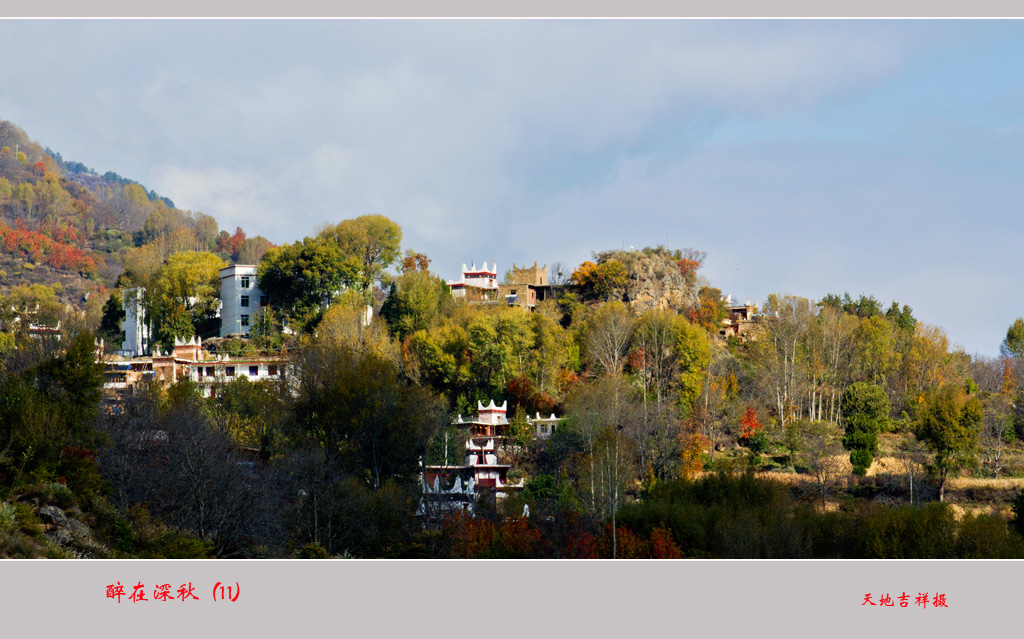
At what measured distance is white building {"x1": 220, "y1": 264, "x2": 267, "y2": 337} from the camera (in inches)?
2438

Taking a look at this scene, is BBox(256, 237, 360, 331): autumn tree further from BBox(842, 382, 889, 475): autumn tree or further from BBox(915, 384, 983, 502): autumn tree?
BBox(915, 384, 983, 502): autumn tree

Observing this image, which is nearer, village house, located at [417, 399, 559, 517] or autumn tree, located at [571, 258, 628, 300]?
village house, located at [417, 399, 559, 517]

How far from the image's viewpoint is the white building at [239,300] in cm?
6194

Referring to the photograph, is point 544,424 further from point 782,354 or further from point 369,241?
point 369,241

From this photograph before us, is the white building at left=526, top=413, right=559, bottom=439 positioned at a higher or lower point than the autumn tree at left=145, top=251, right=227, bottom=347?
lower

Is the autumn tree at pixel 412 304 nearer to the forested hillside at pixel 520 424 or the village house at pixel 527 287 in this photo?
the forested hillside at pixel 520 424

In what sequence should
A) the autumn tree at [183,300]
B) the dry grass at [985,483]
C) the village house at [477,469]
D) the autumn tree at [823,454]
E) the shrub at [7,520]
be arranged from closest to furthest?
the shrub at [7,520] → the village house at [477,469] → the dry grass at [985,483] → the autumn tree at [823,454] → the autumn tree at [183,300]

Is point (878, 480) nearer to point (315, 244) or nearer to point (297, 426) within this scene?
point (297, 426)

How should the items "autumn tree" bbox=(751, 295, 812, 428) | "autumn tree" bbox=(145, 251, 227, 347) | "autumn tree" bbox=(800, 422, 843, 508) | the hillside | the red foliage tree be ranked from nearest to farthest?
"autumn tree" bbox=(800, 422, 843, 508)
the red foliage tree
"autumn tree" bbox=(751, 295, 812, 428)
"autumn tree" bbox=(145, 251, 227, 347)
the hillside

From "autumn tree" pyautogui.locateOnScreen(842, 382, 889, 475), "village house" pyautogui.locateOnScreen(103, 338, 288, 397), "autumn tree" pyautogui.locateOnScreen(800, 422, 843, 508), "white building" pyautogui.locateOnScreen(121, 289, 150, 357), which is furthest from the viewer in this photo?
"white building" pyautogui.locateOnScreen(121, 289, 150, 357)

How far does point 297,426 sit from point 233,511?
39.1 ft

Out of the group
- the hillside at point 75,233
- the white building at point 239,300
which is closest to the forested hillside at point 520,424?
the white building at point 239,300

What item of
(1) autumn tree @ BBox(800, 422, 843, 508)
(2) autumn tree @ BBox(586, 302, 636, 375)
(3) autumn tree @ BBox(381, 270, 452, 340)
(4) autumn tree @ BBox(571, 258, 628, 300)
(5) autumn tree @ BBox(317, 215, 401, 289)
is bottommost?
(1) autumn tree @ BBox(800, 422, 843, 508)

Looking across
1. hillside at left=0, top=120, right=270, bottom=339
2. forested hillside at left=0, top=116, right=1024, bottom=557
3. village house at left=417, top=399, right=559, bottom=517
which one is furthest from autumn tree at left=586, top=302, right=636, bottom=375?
hillside at left=0, top=120, right=270, bottom=339
